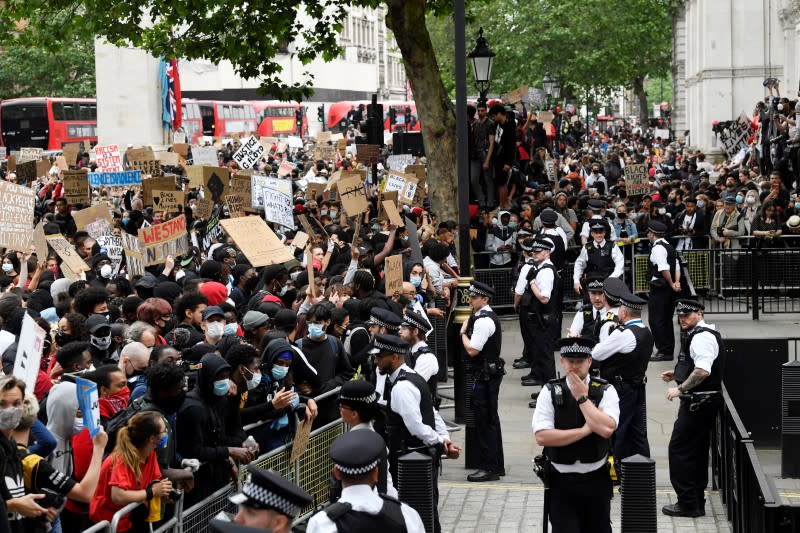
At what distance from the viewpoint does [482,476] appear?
462 inches

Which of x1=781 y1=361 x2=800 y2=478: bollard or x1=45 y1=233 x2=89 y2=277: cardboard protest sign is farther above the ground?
x1=45 y1=233 x2=89 y2=277: cardboard protest sign

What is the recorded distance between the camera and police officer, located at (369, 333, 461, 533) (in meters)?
8.98

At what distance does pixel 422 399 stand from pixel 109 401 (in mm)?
2256

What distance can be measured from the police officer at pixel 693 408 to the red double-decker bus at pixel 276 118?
65.1m

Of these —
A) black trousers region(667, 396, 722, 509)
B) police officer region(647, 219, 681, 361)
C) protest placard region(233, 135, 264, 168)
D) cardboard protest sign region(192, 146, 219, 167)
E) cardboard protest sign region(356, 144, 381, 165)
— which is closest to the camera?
black trousers region(667, 396, 722, 509)

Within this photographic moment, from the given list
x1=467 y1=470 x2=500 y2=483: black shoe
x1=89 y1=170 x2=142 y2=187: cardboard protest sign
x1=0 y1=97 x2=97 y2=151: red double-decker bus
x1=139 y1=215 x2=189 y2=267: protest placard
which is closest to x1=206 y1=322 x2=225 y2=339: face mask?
x1=467 y1=470 x2=500 y2=483: black shoe

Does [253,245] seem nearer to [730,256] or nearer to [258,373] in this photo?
[258,373]

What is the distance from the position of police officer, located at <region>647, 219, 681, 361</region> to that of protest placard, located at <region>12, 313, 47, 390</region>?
35.5ft

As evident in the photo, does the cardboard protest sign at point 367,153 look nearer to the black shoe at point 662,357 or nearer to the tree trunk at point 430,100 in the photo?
the tree trunk at point 430,100

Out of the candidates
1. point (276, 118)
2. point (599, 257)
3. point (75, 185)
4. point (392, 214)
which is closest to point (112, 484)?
point (392, 214)

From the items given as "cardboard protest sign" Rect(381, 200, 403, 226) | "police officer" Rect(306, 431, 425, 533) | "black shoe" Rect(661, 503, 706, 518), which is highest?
"cardboard protest sign" Rect(381, 200, 403, 226)

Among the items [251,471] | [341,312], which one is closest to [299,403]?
[341,312]

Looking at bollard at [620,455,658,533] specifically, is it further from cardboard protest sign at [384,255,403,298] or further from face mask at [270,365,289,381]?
cardboard protest sign at [384,255,403,298]

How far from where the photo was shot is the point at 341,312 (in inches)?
434
